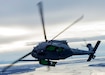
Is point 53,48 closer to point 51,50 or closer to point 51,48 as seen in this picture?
point 51,48

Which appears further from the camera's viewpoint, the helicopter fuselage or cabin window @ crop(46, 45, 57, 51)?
the helicopter fuselage

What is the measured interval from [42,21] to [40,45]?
260 inches

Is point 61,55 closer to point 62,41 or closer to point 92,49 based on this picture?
point 62,41

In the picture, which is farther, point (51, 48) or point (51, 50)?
point (51, 50)

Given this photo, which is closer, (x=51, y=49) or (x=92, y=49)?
(x=51, y=49)

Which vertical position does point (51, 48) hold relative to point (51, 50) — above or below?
above

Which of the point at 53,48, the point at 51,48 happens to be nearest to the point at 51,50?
the point at 51,48

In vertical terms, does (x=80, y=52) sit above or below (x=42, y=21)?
below

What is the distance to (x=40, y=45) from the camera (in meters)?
69.9

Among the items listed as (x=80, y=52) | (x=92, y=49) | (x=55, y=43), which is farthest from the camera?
(x=92, y=49)

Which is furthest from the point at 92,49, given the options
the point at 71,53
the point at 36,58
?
the point at 36,58

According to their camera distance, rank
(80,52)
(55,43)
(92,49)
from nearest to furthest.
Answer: (55,43) < (80,52) < (92,49)

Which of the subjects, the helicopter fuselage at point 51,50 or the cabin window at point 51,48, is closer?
the cabin window at point 51,48

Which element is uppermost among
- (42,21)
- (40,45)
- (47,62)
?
(42,21)
